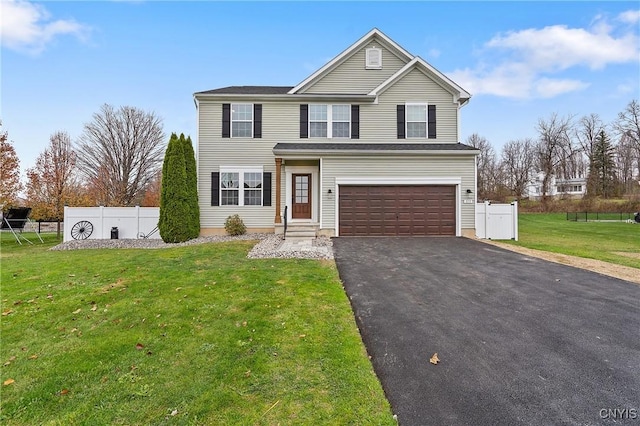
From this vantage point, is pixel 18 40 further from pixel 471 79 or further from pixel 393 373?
pixel 471 79

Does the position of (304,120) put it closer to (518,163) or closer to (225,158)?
(225,158)

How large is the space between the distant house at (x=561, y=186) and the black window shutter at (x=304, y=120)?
40.6 metres

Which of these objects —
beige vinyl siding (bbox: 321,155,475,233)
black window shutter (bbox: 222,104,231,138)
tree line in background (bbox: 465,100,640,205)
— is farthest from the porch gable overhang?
tree line in background (bbox: 465,100,640,205)

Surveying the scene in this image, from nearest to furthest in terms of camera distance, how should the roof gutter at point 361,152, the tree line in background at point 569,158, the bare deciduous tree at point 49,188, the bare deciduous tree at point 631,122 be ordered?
1. the roof gutter at point 361,152
2. the bare deciduous tree at point 49,188
3. the bare deciduous tree at point 631,122
4. the tree line in background at point 569,158

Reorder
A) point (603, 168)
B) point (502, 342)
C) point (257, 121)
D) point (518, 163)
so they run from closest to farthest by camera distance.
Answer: point (502, 342) → point (257, 121) → point (603, 168) → point (518, 163)

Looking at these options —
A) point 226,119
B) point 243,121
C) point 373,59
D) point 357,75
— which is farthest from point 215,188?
point 373,59

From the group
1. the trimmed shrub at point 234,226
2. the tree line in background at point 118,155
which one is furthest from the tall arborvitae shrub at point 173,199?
the tree line in background at point 118,155

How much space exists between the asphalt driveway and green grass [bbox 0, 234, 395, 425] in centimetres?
41

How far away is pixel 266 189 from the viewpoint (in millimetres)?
13344

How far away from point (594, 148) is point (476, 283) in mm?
Answer: 50822

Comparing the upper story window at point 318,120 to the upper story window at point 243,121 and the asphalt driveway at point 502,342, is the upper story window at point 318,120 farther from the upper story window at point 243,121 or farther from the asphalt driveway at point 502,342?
the asphalt driveway at point 502,342

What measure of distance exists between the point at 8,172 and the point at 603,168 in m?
58.8

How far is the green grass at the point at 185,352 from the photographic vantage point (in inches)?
97.1

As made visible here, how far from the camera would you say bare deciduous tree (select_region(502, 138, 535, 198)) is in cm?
4159
